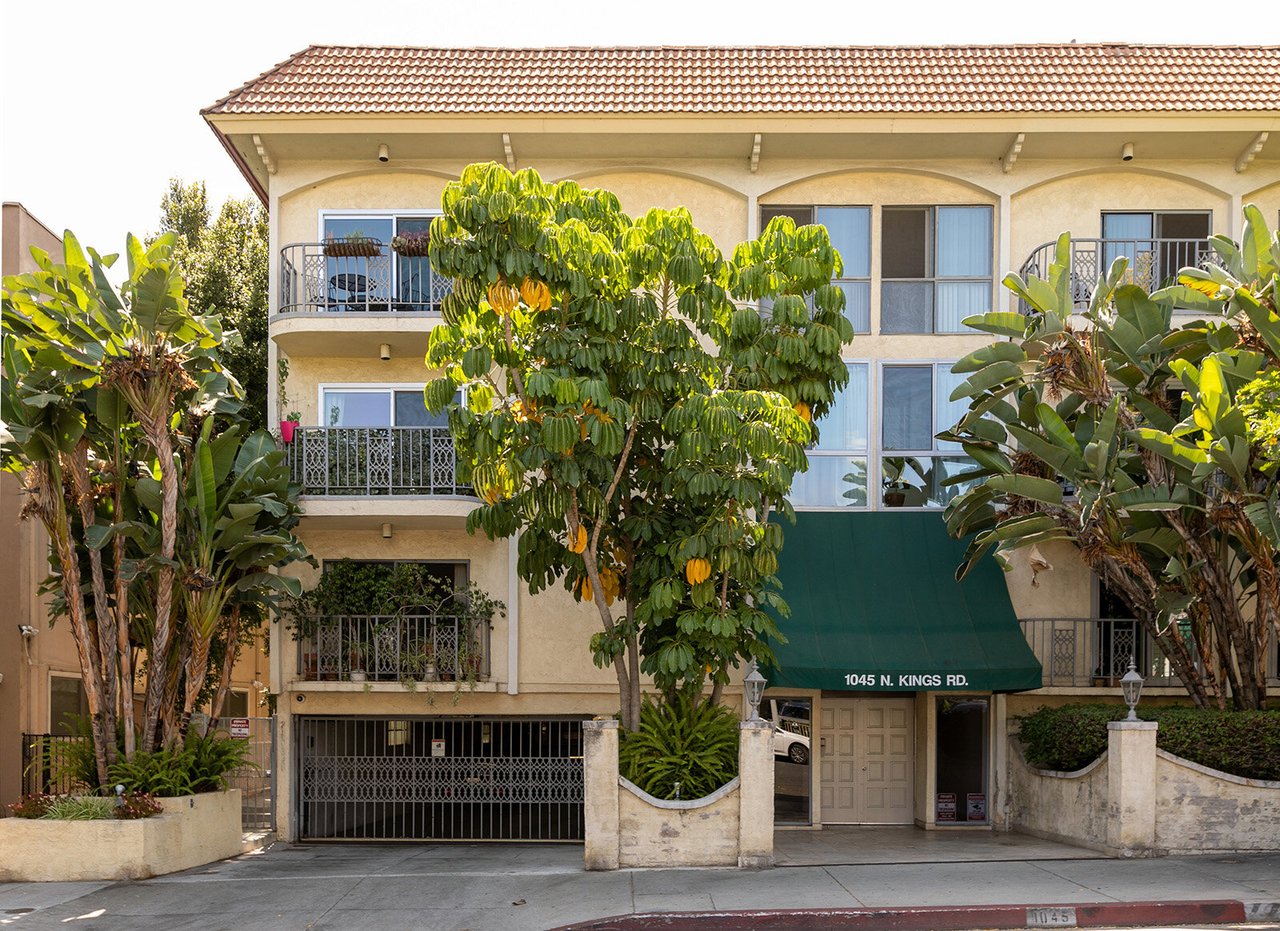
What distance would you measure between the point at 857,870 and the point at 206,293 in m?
17.4

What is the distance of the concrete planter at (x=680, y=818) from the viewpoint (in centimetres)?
1427

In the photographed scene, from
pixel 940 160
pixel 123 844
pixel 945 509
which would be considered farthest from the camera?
pixel 940 160

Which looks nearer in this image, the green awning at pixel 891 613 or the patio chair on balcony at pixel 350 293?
the green awning at pixel 891 613

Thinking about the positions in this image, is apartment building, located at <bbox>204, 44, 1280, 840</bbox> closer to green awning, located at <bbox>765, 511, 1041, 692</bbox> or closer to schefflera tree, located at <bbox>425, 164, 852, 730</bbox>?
green awning, located at <bbox>765, 511, 1041, 692</bbox>

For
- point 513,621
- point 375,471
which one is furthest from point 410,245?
point 513,621

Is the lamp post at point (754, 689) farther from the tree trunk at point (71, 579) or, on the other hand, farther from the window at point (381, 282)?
the tree trunk at point (71, 579)

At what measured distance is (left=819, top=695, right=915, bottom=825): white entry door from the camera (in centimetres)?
1900

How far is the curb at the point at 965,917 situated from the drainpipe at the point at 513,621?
264 inches

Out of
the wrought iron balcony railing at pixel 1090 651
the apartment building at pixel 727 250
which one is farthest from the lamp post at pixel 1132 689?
the wrought iron balcony railing at pixel 1090 651

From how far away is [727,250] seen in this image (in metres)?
18.9

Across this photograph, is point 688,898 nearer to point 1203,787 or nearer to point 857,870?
point 857,870

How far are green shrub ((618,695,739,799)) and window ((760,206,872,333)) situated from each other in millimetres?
7041

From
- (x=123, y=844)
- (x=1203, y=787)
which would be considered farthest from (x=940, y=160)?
(x=123, y=844)

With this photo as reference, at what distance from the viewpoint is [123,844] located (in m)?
14.6
